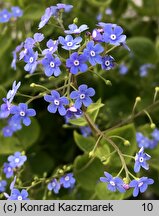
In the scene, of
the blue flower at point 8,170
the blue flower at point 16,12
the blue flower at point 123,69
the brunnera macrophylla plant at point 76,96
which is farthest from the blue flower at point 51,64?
the blue flower at point 123,69

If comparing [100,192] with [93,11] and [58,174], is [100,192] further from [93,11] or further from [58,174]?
[93,11]

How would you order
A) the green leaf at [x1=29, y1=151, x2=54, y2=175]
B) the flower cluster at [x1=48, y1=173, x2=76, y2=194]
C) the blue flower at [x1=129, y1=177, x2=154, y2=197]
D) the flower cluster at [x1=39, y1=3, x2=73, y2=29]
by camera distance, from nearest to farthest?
the blue flower at [x1=129, y1=177, x2=154, y2=197] → the flower cluster at [x1=39, y1=3, x2=73, y2=29] → the flower cluster at [x1=48, y1=173, x2=76, y2=194] → the green leaf at [x1=29, y1=151, x2=54, y2=175]

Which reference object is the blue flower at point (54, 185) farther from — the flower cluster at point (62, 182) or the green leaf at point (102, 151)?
the green leaf at point (102, 151)

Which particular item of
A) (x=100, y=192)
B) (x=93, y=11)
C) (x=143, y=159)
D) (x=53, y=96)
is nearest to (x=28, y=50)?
(x=53, y=96)

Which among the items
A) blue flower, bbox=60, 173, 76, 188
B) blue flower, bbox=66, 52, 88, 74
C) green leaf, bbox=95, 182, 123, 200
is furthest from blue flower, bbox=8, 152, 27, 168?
blue flower, bbox=66, 52, 88, 74

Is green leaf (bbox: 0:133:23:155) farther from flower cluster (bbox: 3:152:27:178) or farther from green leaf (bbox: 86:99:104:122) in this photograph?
green leaf (bbox: 86:99:104:122)

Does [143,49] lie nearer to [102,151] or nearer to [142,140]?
[142,140]

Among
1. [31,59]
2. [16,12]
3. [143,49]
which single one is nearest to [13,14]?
[16,12]
